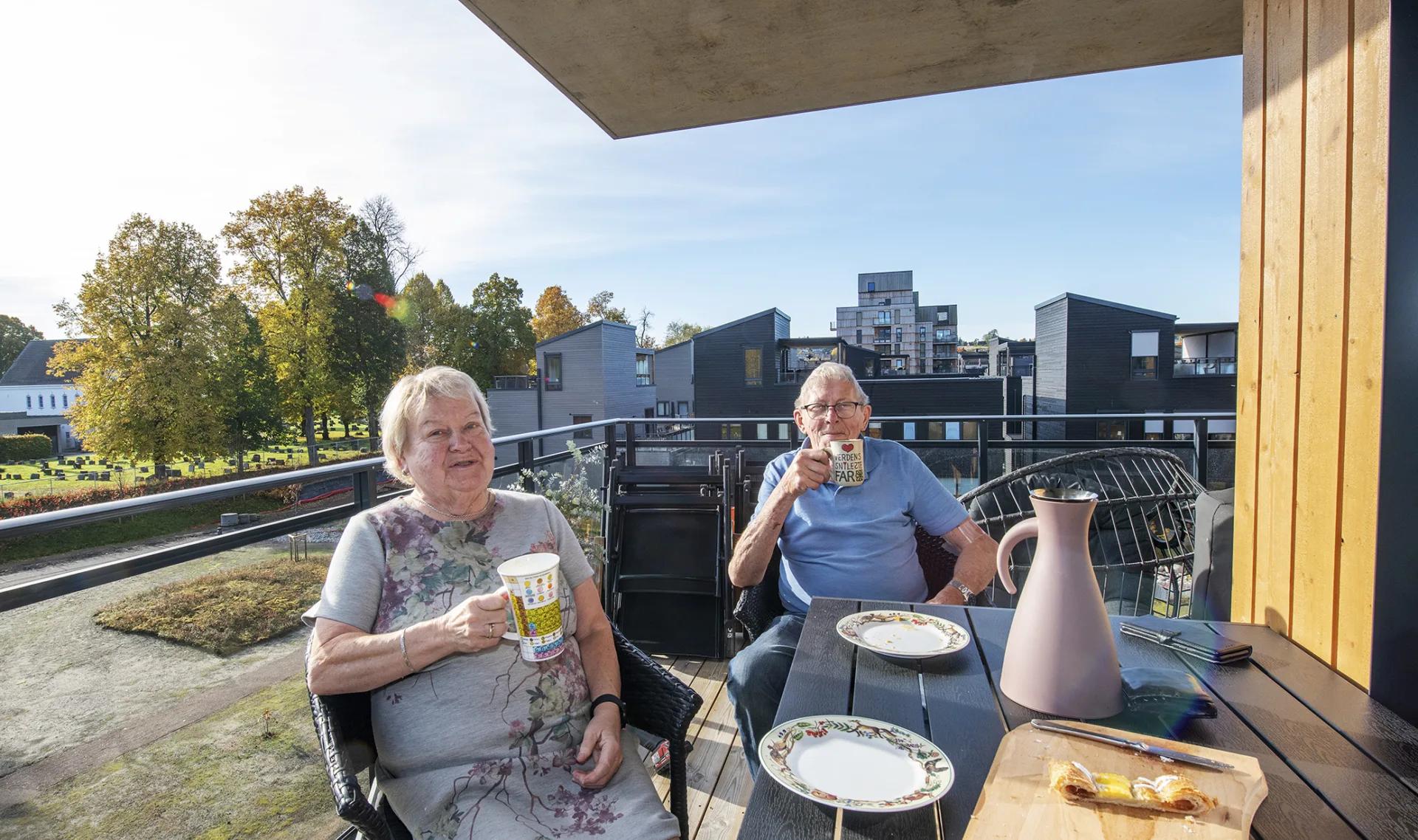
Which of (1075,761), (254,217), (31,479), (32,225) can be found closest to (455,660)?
(1075,761)

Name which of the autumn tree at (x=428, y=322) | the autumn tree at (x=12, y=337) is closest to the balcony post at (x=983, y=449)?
the autumn tree at (x=428, y=322)

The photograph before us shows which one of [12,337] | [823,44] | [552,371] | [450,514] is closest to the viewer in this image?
[450,514]

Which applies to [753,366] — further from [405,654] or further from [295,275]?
[405,654]

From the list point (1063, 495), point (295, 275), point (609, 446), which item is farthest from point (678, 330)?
point (1063, 495)

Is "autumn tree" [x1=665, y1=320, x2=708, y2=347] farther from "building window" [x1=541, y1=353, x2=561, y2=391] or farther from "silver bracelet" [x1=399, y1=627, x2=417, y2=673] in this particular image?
"silver bracelet" [x1=399, y1=627, x2=417, y2=673]

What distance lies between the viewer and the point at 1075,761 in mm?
740

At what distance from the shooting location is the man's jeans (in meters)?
1.39

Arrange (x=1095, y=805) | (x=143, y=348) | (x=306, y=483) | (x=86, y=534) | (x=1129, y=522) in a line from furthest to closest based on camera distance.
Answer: (x=143, y=348) < (x=1129, y=522) < (x=86, y=534) < (x=306, y=483) < (x=1095, y=805)

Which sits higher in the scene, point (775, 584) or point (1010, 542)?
point (1010, 542)

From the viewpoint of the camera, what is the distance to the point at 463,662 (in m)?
1.22

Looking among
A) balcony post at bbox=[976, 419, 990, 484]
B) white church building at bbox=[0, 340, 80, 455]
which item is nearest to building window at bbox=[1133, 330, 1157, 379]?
balcony post at bbox=[976, 419, 990, 484]

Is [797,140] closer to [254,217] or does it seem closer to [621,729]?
[621,729]

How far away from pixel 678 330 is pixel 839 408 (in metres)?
53.6

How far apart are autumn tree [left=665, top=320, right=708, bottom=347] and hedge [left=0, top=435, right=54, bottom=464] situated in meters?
37.4
